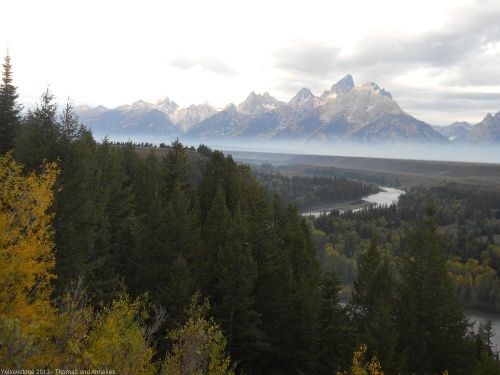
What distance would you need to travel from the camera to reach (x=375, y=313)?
32125 millimetres

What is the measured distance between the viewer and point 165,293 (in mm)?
28656

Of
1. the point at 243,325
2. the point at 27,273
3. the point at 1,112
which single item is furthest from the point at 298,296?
the point at 1,112

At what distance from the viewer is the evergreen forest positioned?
18.1 m

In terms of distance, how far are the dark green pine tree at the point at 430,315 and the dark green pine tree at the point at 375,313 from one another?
212 centimetres

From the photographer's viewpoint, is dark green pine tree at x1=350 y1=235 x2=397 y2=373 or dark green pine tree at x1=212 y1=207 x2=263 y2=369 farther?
dark green pine tree at x1=212 y1=207 x2=263 y2=369

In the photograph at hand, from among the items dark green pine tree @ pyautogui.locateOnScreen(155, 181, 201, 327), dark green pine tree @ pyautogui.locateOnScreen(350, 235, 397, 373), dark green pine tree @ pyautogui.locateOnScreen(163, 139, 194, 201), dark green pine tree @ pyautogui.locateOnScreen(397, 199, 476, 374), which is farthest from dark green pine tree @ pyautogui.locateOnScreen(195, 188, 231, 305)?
dark green pine tree @ pyautogui.locateOnScreen(397, 199, 476, 374)

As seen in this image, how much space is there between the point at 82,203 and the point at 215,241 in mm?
14615

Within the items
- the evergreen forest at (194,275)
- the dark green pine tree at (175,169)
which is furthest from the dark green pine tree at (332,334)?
the dark green pine tree at (175,169)

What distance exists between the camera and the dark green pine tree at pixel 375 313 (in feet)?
86.6

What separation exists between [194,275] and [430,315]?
2487cm

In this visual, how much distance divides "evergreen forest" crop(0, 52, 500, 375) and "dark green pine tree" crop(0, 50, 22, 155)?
0.16 metres

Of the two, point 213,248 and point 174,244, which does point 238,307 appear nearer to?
point 213,248

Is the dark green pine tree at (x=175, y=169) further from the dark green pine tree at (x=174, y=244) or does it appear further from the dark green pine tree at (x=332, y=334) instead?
the dark green pine tree at (x=332, y=334)

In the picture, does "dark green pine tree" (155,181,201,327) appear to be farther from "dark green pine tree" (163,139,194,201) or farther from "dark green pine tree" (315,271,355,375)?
"dark green pine tree" (315,271,355,375)
